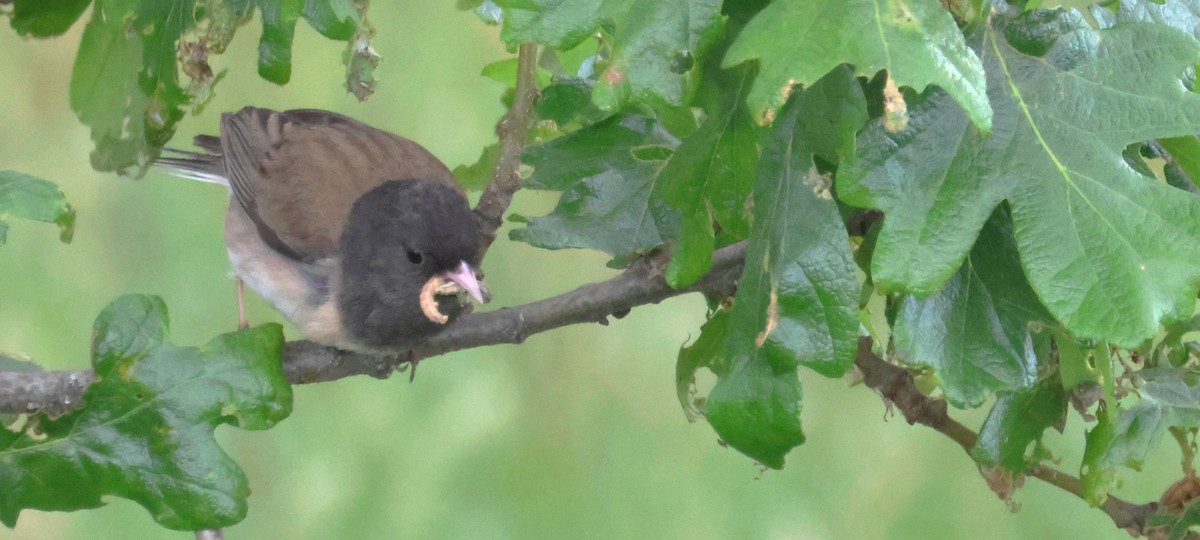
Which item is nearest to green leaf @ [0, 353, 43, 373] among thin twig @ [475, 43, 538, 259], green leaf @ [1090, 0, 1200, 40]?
thin twig @ [475, 43, 538, 259]

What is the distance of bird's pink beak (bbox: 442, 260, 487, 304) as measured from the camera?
1.25m

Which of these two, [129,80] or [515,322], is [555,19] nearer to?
[515,322]

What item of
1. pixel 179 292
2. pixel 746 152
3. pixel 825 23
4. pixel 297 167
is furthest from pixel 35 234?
pixel 825 23

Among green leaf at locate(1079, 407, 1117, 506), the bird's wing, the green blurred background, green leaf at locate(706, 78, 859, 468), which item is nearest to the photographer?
green leaf at locate(706, 78, 859, 468)

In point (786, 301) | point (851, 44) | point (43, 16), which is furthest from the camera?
point (43, 16)

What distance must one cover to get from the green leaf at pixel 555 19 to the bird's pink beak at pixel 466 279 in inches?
20.1

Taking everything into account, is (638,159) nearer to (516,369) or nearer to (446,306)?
(446,306)

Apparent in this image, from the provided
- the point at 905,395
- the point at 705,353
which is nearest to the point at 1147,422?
the point at 905,395

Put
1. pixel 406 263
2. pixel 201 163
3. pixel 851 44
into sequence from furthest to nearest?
pixel 201 163, pixel 406 263, pixel 851 44

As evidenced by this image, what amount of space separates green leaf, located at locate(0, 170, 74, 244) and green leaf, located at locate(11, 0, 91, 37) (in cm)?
30

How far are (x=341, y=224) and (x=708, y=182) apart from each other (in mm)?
685

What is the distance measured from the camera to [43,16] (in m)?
1.18

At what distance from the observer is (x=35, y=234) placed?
2166 mm

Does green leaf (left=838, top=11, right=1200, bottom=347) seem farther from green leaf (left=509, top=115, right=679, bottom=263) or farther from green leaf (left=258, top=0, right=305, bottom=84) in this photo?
green leaf (left=258, top=0, right=305, bottom=84)
